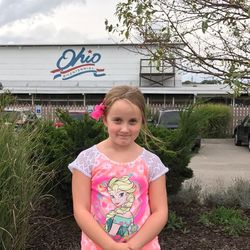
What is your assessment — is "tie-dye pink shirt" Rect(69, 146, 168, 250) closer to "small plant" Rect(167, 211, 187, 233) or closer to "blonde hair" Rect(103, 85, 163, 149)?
"blonde hair" Rect(103, 85, 163, 149)

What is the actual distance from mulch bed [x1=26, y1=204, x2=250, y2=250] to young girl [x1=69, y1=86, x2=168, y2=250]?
6.38 ft

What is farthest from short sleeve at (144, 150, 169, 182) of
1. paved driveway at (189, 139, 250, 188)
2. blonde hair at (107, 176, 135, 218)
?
paved driveway at (189, 139, 250, 188)

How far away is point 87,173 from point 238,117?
75.8ft

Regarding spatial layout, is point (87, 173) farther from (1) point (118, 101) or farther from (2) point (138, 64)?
(2) point (138, 64)

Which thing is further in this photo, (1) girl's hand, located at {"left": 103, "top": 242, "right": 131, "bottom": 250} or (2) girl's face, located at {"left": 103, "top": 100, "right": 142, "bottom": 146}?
(2) girl's face, located at {"left": 103, "top": 100, "right": 142, "bottom": 146}

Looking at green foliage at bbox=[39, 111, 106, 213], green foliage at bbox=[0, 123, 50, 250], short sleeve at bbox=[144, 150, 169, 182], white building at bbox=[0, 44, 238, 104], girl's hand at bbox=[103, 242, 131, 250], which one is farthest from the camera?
white building at bbox=[0, 44, 238, 104]

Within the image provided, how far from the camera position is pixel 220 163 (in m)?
13.5

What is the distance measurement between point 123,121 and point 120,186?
34cm

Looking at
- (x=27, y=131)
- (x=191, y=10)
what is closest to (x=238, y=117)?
(x=191, y=10)

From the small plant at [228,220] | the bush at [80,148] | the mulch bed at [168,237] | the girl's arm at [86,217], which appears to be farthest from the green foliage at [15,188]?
the small plant at [228,220]

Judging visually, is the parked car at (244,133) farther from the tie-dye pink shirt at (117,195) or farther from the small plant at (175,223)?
the tie-dye pink shirt at (117,195)

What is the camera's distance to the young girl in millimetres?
2297

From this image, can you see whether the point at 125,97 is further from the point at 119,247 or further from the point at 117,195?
the point at 119,247

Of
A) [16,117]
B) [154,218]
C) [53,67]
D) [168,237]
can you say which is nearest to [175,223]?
[168,237]
